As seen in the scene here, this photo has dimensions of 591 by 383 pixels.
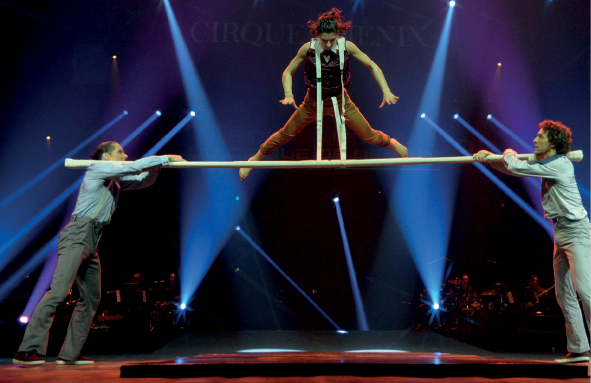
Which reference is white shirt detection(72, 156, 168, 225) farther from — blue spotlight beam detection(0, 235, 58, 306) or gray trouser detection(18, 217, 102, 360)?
blue spotlight beam detection(0, 235, 58, 306)

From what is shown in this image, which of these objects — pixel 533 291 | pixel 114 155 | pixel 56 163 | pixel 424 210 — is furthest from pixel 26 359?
pixel 424 210

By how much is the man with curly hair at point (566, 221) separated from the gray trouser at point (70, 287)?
9.87 feet

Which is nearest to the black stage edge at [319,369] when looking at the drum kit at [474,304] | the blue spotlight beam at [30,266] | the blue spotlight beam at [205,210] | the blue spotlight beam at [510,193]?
the drum kit at [474,304]

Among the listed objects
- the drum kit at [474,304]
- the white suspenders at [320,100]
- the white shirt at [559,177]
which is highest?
the white suspenders at [320,100]

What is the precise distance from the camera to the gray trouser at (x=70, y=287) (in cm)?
298

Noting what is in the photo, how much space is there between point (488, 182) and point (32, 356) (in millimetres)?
10064

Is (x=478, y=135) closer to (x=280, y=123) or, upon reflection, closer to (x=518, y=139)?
(x=518, y=139)

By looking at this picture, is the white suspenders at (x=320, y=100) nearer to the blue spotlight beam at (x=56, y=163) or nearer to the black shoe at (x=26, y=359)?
the black shoe at (x=26, y=359)

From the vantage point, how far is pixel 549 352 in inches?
220

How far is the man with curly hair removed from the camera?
2932 millimetres

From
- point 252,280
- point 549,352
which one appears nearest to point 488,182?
point 549,352

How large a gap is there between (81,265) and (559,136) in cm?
373

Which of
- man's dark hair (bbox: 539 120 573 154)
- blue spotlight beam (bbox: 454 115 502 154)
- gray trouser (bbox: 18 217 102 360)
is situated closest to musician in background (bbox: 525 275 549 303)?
blue spotlight beam (bbox: 454 115 502 154)

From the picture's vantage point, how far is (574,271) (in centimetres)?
293
